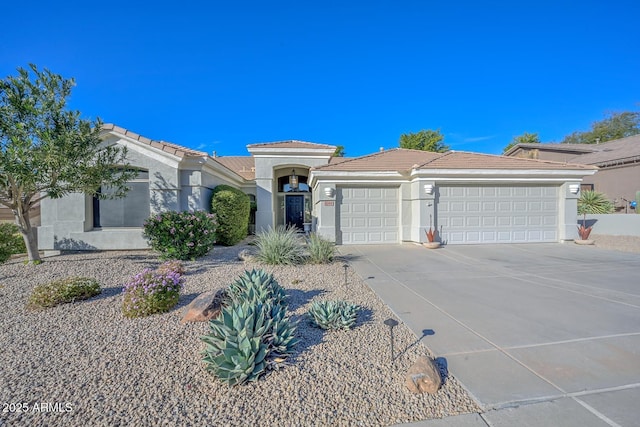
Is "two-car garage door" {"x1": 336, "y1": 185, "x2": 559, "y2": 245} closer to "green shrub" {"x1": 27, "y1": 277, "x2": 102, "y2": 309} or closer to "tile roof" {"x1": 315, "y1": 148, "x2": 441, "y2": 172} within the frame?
"tile roof" {"x1": 315, "y1": 148, "x2": 441, "y2": 172}

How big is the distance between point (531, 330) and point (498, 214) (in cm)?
881

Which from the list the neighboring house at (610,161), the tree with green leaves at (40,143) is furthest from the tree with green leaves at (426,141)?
the tree with green leaves at (40,143)

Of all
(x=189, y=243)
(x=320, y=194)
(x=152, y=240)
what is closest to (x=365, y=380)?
(x=189, y=243)

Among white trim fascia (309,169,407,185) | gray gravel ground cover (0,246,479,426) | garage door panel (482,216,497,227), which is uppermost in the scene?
white trim fascia (309,169,407,185)

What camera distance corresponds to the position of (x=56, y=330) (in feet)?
12.2

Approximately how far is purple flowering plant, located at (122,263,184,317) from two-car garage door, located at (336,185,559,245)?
744 centimetres

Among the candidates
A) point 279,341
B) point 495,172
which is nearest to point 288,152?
point 495,172

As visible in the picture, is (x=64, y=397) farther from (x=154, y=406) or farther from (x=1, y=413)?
(x=154, y=406)

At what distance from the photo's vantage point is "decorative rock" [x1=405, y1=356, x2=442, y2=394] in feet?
7.96

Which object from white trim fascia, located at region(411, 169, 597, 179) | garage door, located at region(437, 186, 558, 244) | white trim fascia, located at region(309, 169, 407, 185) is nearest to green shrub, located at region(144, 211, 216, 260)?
white trim fascia, located at region(309, 169, 407, 185)

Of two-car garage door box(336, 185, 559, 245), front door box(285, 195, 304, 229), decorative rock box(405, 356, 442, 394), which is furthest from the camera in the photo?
front door box(285, 195, 304, 229)

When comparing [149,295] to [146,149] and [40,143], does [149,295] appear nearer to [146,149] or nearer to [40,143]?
[40,143]

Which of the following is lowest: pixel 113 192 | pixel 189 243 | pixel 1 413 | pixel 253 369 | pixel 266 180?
pixel 1 413

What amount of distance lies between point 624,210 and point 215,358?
2414cm
